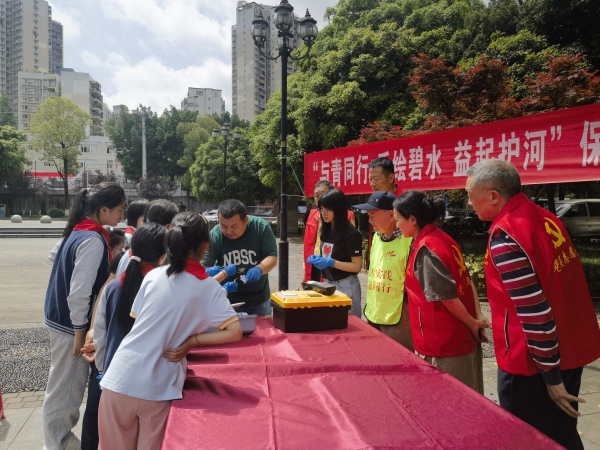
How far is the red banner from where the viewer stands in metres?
4.34

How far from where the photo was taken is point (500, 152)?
205 inches

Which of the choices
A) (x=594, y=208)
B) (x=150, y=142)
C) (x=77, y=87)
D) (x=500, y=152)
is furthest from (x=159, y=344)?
(x=77, y=87)

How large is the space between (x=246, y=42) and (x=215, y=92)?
1690 centimetres

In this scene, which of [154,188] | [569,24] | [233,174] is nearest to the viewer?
[569,24]

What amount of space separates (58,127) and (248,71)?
45.2 m

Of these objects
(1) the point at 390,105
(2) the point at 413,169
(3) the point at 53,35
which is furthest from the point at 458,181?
(3) the point at 53,35

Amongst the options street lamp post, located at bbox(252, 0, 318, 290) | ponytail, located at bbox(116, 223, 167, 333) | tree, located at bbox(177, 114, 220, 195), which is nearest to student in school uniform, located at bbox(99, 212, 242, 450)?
ponytail, located at bbox(116, 223, 167, 333)

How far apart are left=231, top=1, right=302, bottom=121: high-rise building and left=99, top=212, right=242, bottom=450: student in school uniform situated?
75.6 metres

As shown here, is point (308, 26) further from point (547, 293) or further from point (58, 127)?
point (58, 127)

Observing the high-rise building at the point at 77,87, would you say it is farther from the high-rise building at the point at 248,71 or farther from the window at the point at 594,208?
the window at the point at 594,208

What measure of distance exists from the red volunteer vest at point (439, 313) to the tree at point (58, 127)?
41.6 meters

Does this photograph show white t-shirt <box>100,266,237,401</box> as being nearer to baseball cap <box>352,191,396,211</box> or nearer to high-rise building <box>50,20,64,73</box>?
baseball cap <box>352,191,396,211</box>

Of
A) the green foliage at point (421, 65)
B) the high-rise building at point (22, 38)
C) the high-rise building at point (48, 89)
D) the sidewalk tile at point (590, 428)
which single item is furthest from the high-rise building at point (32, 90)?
the sidewalk tile at point (590, 428)

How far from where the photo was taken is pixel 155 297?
65.7 inches
